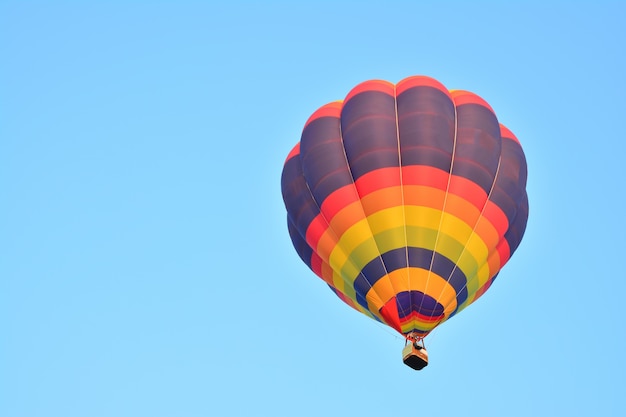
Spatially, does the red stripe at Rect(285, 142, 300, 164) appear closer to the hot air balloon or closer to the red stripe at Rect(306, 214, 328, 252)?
the hot air balloon

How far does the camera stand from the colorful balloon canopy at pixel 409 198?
81.6 feet

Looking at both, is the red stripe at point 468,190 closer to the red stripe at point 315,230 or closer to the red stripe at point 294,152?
the red stripe at point 315,230

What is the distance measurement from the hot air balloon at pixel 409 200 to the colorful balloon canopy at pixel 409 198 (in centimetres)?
2

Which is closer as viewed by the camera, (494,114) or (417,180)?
(417,180)

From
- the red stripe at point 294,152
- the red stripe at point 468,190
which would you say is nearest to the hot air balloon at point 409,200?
the red stripe at point 468,190

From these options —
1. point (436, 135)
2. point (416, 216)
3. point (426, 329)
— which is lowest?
point (426, 329)

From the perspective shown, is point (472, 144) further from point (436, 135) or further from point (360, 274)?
point (360, 274)

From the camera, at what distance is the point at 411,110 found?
84.9 feet

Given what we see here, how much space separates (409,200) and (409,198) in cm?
4

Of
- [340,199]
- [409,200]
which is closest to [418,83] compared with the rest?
[409,200]

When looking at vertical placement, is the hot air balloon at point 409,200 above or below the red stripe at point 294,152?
below

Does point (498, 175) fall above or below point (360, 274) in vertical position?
above

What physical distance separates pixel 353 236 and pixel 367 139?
1.89 m

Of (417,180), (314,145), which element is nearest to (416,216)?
(417,180)
